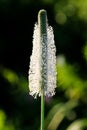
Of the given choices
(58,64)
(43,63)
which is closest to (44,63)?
(43,63)

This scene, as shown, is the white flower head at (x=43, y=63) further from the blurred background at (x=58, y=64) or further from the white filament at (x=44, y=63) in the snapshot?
the blurred background at (x=58, y=64)

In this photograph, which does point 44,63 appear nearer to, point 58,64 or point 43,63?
point 43,63

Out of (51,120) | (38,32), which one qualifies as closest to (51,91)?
(38,32)

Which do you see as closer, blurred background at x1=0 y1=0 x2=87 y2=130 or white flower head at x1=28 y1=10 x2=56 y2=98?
white flower head at x1=28 y1=10 x2=56 y2=98

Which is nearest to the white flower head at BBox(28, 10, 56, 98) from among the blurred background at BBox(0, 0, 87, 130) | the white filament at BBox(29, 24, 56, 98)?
the white filament at BBox(29, 24, 56, 98)

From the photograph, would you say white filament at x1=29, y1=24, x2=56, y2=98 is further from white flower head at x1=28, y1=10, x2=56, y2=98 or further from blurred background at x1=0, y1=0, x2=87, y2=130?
blurred background at x1=0, y1=0, x2=87, y2=130

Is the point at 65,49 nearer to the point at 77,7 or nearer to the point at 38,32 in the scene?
the point at 77,7

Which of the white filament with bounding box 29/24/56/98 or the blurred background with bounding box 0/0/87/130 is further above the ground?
the white filament with bounding box 29/24/56/98
